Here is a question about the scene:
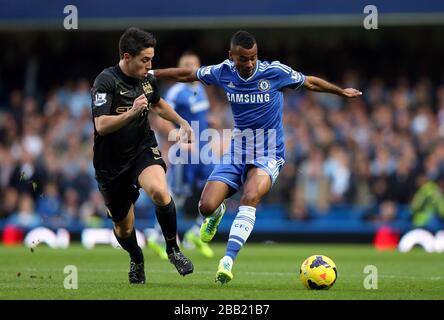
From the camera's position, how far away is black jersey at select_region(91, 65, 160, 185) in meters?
9.09

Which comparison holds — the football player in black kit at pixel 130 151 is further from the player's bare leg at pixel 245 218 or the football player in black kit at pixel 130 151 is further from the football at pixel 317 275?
the football at pixel 317 275

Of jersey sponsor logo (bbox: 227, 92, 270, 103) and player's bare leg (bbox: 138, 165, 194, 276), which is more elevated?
jersey sponsor logo (bbox: 227, 92, 270, 103)

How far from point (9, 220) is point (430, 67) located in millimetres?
10425

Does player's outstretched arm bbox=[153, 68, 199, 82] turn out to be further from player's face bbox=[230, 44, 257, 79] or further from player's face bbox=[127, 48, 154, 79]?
player's face bbox=[127, 48, 154, 79]

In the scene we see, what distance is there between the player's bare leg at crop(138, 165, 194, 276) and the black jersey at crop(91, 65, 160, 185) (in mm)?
279

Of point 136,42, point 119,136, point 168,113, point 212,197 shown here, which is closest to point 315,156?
point 212,197

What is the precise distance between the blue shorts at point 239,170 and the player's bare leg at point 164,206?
0.84 m

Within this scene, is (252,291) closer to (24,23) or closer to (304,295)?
(304,295)

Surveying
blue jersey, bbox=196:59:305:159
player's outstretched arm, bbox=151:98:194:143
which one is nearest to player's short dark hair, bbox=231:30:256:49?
blue jersey, bbox=196:59:305:159

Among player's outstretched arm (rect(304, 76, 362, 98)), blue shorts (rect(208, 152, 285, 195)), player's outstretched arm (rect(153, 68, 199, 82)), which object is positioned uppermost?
player's outstretched arm (rect(153, 68, 199, 82))

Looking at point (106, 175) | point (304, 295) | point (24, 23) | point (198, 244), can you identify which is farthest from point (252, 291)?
point (24, 23)

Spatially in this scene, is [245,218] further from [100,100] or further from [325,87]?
[100,100]

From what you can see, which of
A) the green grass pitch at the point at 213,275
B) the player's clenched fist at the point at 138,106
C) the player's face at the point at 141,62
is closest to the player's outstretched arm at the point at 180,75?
the player's face at the point at 141,62

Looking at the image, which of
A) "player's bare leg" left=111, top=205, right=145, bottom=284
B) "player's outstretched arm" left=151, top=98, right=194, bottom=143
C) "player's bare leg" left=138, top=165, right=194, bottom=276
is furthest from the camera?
"player's outstretched arm" left=151, top=98, right=194, bottom=143
